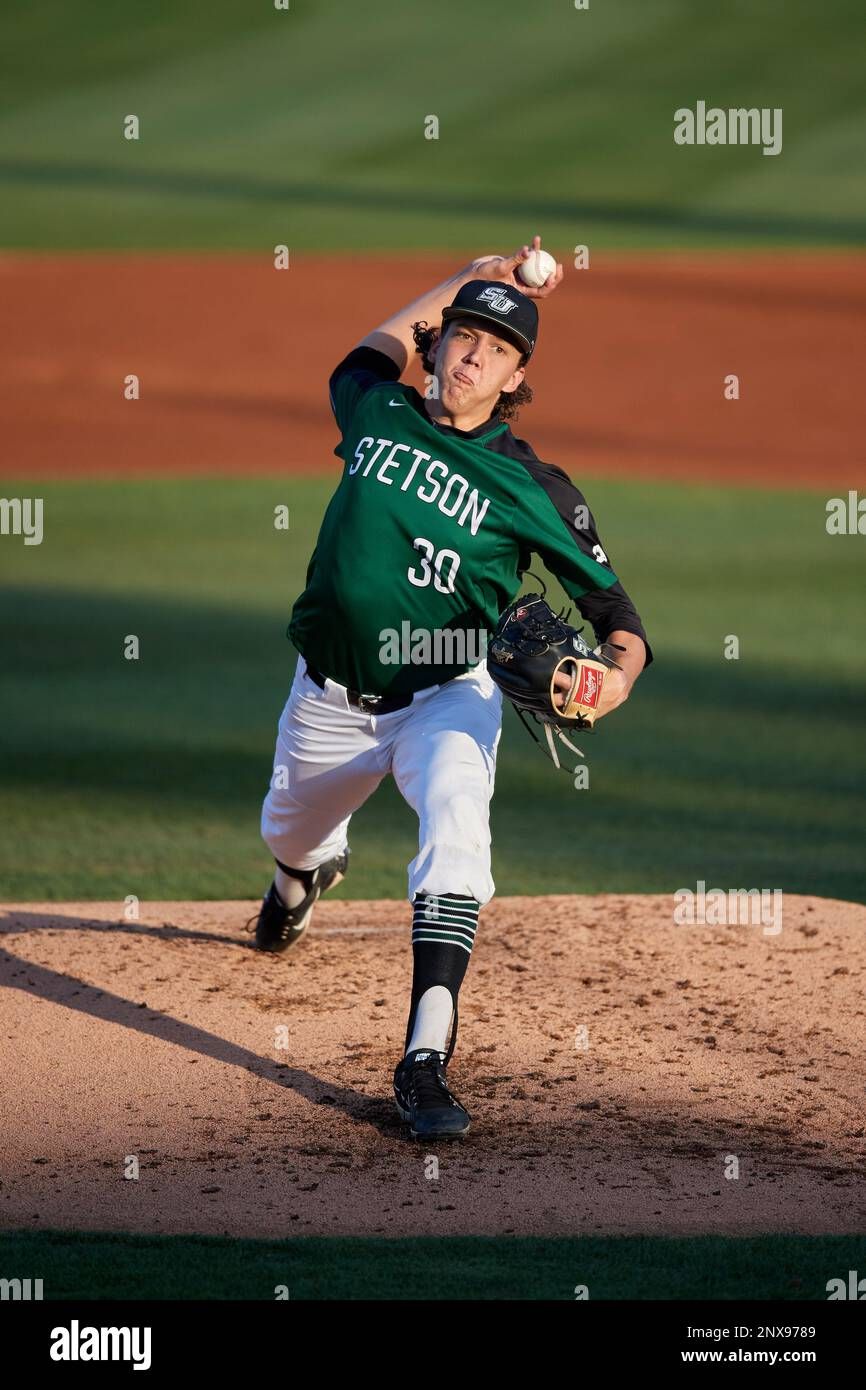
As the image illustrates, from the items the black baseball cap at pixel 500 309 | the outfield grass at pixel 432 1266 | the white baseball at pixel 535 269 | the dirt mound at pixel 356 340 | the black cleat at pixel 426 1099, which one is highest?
the dirt mound at pixel 356 340

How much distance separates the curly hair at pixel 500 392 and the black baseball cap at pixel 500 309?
161mm

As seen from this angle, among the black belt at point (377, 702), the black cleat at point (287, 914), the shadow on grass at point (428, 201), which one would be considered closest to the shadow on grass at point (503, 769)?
the black cleat at point (287, 914)

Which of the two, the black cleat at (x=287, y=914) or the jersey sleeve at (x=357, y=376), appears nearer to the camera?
the jersey sleeve at (x=357, y=376)

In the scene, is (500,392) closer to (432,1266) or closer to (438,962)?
(438,962)

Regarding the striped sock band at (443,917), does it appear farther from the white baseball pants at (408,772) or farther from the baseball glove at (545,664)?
the baseball glove at (545,664)

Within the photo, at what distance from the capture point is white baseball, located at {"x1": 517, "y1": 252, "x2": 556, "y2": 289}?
5090 mm

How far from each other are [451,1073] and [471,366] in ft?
6.32

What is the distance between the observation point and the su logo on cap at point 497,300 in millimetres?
4922

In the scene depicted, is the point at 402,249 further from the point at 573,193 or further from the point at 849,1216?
the point at 849,1216

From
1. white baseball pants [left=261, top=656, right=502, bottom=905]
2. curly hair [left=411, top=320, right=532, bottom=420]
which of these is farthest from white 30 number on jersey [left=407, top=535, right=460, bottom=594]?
curly hair [left=411, top=320, right=532, bottom=420]

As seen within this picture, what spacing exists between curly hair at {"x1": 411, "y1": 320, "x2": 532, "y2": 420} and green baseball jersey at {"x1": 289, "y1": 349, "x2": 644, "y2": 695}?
0.17m

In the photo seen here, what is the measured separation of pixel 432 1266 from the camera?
3.72 metres

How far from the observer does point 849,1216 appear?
410 centimetres

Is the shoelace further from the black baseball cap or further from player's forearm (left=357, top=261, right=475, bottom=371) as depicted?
player's forearm (left=357, top=261, right=475, bottom=371)
